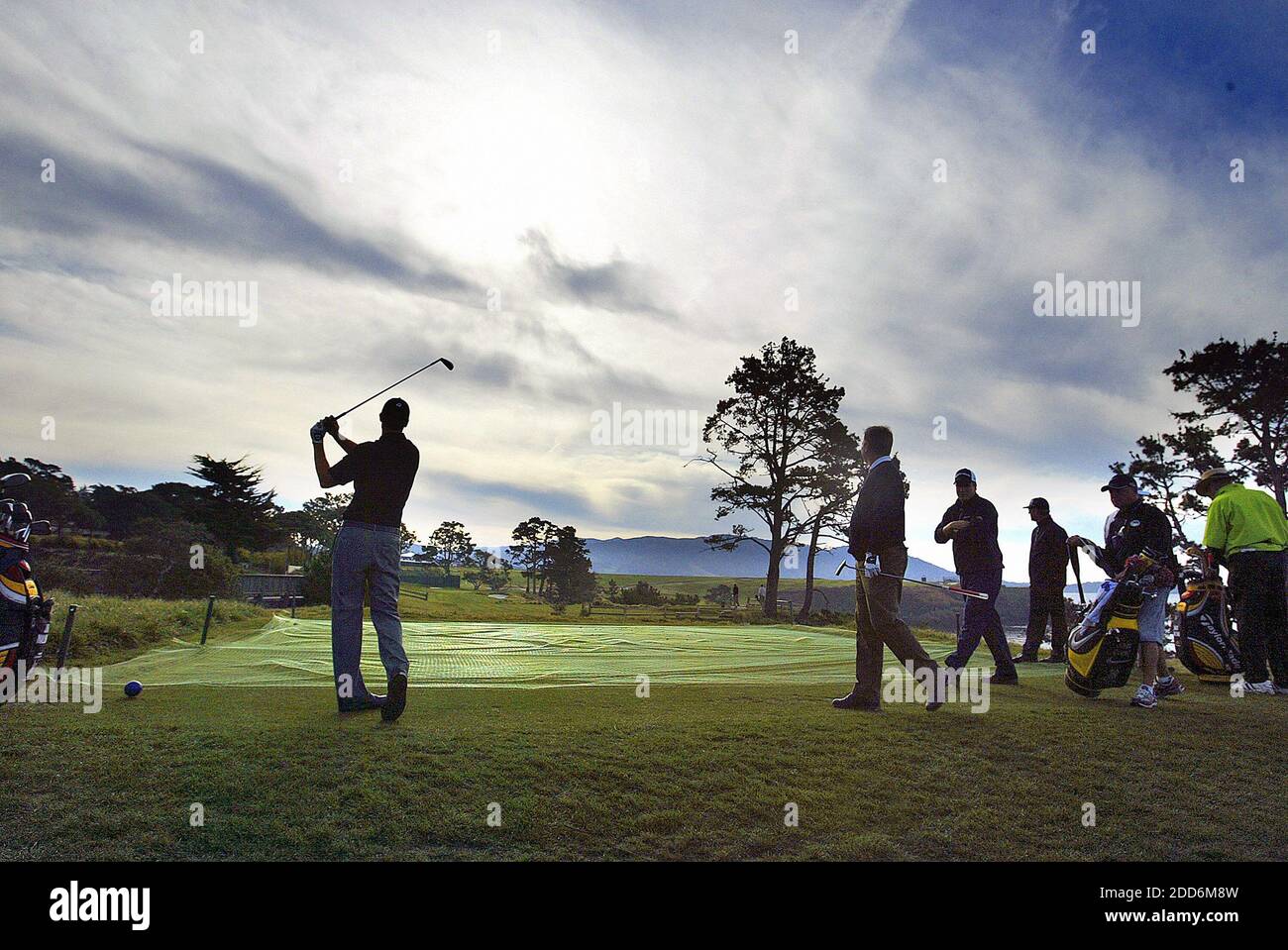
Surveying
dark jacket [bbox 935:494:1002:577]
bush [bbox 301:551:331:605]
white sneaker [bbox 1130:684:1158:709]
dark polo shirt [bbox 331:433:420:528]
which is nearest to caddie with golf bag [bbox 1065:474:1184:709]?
white sneaker [bbox 1130:684:1158:709]

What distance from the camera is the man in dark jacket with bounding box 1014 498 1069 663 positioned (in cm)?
1386

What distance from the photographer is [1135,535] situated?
9.16m

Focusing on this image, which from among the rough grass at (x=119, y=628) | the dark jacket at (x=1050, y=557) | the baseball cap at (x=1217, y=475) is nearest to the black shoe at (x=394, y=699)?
the rough grass at (x=119, y=628)

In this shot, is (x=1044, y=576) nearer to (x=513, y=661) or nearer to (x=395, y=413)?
(x=513, y=661)

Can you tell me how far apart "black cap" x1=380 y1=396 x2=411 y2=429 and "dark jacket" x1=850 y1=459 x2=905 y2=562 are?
4.81 meters

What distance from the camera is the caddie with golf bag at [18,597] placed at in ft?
23.7

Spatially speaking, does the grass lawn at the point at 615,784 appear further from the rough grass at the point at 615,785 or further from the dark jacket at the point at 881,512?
the dark jacket at the point at 881,512

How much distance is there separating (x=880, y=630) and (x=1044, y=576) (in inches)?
288

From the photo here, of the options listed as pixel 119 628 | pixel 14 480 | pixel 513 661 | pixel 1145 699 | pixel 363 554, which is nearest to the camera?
pixel 363 554

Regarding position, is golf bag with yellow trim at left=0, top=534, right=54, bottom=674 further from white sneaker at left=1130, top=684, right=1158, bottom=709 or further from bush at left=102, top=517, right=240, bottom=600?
bush at left=102, top=517, right=240, bottom=600

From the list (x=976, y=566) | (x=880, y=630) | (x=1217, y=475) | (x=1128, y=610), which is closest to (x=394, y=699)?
(x=880, y=630)

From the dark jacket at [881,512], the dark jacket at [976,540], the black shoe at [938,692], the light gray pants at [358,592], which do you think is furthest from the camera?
the dark jacket at [976,540]

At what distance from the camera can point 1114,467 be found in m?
43.3
